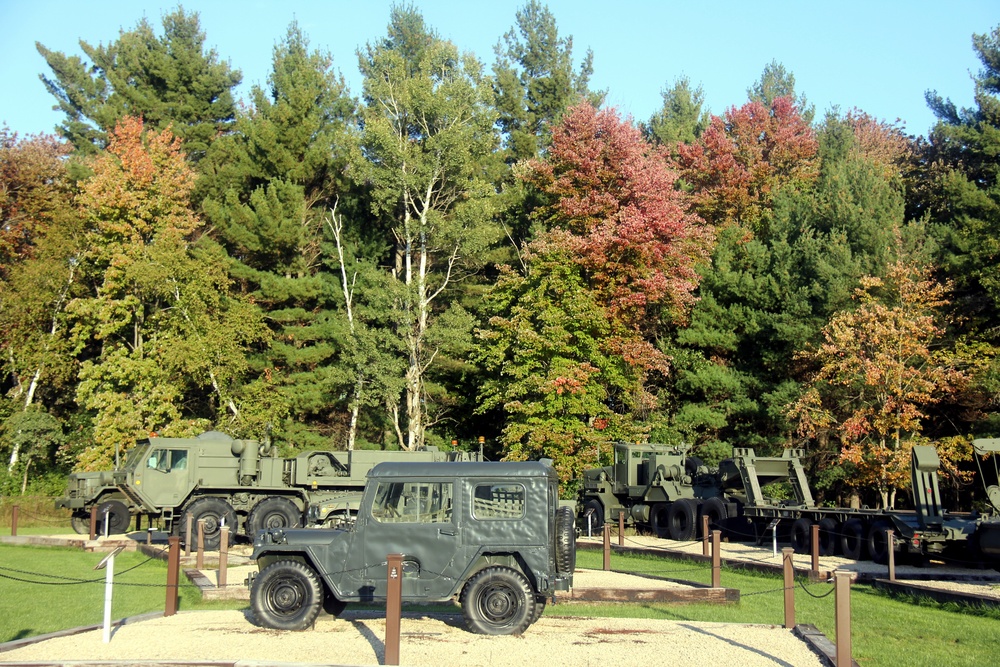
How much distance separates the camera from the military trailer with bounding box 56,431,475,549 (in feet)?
80.8

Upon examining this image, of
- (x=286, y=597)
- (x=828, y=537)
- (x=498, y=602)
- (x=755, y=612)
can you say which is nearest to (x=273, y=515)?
(x=286, y=597)

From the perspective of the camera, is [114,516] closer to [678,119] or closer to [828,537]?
[828,537]

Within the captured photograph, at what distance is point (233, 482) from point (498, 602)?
1562 cm

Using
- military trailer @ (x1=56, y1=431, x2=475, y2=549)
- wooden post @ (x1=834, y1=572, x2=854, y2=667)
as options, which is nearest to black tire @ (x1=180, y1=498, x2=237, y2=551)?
military trailer @ (x1=56, y1=431, x2=475, y2=549)

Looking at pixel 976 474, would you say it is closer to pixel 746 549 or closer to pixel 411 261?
pixel 746 549

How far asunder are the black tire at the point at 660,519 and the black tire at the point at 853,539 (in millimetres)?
6428

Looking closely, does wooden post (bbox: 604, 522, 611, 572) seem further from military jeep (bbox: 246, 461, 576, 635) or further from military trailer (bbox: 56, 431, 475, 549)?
military trailer (bbox: 56, 431, 475, 549)

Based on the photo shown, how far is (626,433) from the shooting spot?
34.9 m

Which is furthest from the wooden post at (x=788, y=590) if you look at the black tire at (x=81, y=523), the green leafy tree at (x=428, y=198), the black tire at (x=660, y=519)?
the green leafy tree at (x=428, y=198)

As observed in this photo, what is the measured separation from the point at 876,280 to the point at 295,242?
2331cm

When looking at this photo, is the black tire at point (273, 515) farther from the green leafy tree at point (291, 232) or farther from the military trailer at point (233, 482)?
the green leafy tree at point (291, 232)

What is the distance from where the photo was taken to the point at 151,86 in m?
50.1

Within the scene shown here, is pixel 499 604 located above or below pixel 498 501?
below

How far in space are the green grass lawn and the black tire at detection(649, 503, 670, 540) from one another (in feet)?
30.5
